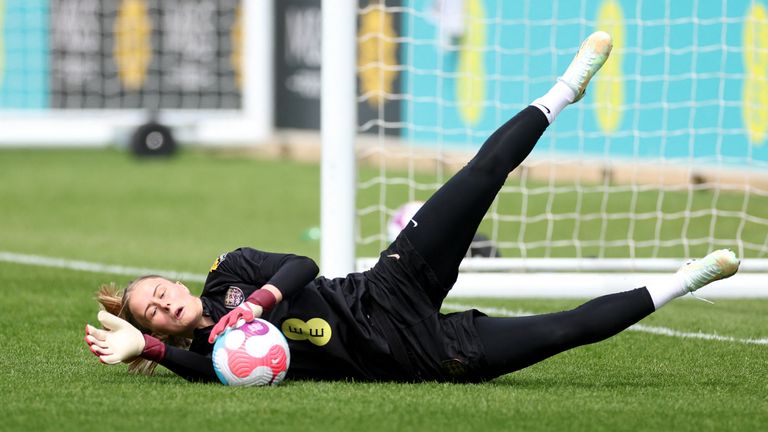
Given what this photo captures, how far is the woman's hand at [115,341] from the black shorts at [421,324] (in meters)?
0.89

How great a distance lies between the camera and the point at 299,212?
42.6 feet

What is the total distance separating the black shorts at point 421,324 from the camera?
5004 millimetres

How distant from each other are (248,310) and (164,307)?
339 millimetres

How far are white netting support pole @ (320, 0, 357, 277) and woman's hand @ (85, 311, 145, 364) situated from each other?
8.32ft

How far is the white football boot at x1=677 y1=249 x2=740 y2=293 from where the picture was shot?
200 inches

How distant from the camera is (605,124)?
12.5 meters

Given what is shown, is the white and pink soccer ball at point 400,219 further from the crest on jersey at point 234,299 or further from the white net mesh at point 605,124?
the crest on jersey at point 234,299

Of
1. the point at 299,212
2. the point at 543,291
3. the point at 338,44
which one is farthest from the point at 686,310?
the point at 299,212

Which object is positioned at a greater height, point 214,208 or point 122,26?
point 122,26

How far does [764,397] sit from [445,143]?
33.3ft

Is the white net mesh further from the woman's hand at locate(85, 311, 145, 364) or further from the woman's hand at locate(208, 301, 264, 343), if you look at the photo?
the woman's hand at locate(85, 311, 145, 364)

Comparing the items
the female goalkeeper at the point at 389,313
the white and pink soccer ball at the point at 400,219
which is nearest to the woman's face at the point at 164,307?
the female goalkeeper at the point at 389,313

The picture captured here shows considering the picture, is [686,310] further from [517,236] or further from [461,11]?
[461,11]

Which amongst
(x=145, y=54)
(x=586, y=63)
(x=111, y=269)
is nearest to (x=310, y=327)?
(x=586, y=63)
